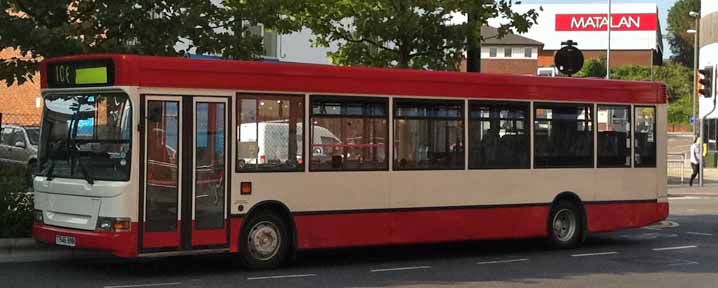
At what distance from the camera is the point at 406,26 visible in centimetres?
2034

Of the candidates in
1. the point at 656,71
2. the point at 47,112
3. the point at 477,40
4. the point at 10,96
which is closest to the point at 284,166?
the point at 47,112

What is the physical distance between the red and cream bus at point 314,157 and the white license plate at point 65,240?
0.8 inches

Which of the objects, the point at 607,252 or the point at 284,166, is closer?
the point at 284,166

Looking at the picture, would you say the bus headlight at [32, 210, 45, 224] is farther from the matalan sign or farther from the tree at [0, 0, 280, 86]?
the matalan sign

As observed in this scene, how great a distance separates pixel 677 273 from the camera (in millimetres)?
13859

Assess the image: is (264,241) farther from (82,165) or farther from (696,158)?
(696,158)

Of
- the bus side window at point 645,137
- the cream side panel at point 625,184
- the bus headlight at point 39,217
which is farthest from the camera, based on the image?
the bus side window at point 645,137

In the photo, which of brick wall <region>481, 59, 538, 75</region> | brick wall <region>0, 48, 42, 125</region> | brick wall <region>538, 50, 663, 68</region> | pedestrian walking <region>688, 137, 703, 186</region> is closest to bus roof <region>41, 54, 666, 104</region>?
pedestrian walking <region>688, 137, 703, 186</region>

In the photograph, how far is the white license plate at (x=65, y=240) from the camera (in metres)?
12.3

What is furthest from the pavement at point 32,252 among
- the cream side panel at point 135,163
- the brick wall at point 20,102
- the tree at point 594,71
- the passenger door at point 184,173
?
the tree at point 594,71

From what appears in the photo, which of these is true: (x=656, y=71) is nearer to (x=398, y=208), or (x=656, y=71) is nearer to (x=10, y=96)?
(x=10, y=96)

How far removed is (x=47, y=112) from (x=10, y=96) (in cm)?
3176

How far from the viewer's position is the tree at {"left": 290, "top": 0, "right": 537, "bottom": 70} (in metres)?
20.5

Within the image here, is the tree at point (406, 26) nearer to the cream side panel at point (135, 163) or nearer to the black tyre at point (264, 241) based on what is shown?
the black tyre at point (264, 241)
